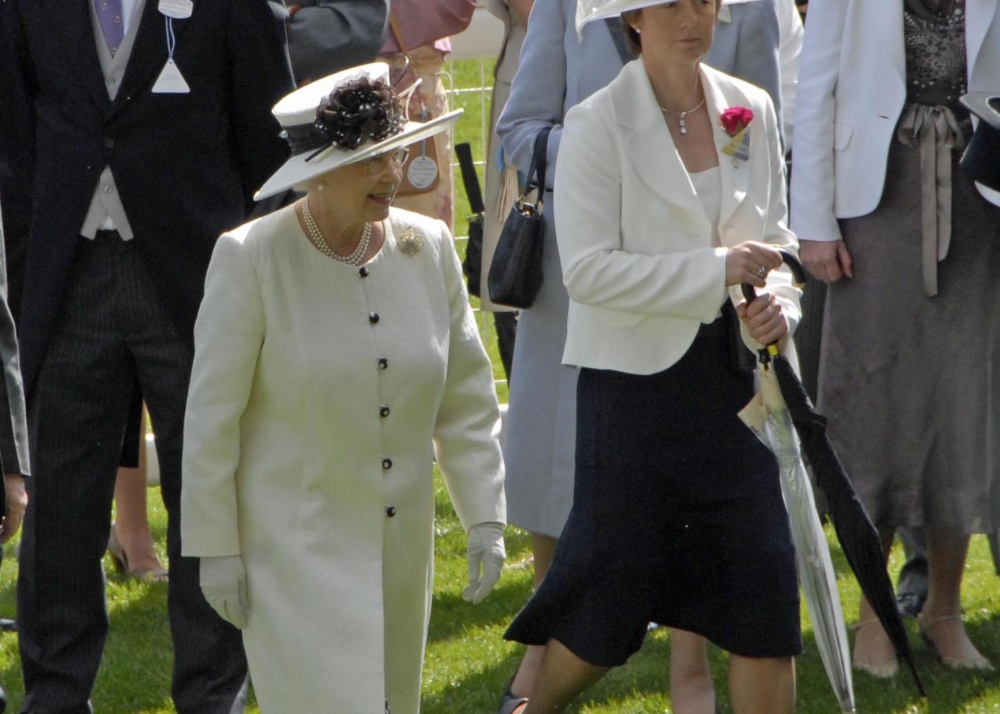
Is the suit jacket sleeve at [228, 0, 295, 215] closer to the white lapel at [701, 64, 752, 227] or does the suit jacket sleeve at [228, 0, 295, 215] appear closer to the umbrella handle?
the white lapel at [701, 64, 752, 227]

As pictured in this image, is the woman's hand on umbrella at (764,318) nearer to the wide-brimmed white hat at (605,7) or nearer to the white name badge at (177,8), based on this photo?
the wide-brimmed white hat at (605,7)

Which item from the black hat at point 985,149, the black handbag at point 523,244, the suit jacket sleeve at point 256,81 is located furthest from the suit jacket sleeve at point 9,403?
the black hat at point 985,149

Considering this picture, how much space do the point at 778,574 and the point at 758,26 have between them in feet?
5.49

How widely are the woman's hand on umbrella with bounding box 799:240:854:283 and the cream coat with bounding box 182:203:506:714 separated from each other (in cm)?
171

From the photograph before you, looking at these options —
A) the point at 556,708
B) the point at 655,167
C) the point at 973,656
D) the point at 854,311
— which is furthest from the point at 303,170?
the point at 973,656

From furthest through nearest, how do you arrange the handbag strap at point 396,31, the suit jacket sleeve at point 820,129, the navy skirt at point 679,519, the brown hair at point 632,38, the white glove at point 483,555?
the handbag strap at point 396,31, the suit jacket sleeve at point 820,129, the brown hair at point 632,38, the navy skirt at point 679,519, the white glove at point 483,555

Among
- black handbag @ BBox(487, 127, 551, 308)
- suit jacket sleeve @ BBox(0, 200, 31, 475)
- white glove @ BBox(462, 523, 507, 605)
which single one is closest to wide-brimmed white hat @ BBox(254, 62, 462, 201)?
suit jacket sleeve @ BBox(0, 200, 31, 475)

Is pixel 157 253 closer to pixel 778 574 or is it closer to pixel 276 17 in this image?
pixel 276 17

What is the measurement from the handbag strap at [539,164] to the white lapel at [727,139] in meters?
0.78

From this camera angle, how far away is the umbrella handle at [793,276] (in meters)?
4.04

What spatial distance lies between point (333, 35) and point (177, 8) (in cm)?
58

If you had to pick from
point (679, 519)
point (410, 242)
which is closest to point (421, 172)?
point (410, 242)

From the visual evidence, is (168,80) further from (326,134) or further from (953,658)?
(953,658)

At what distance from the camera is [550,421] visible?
530 cm
